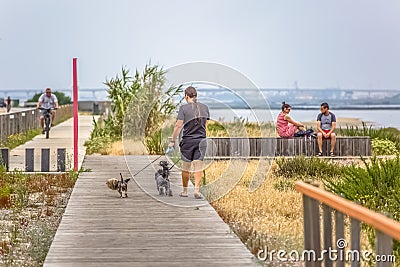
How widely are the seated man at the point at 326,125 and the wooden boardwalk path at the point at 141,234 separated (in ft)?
25.6

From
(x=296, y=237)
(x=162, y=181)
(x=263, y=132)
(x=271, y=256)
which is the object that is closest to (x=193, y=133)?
(x=162, y=181)

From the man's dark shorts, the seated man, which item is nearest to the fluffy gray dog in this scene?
the man's dark shorts

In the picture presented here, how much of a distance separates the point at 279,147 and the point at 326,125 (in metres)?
1.24

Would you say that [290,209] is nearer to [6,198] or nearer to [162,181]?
[162,181]

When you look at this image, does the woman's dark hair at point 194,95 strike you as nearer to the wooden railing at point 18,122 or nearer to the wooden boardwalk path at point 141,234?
the wooden boardwalk path at point 141,234

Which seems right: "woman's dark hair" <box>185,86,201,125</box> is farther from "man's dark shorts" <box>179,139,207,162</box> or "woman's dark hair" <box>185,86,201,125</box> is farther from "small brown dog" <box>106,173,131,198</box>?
"small brown dog" <box>106,173,131,198</box>

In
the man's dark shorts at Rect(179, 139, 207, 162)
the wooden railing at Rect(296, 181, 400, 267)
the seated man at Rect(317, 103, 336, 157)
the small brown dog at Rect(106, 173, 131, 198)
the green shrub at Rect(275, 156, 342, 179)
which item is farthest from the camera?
the seated man at Rect(317, 103, 336, 157)

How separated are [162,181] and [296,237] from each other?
366cm

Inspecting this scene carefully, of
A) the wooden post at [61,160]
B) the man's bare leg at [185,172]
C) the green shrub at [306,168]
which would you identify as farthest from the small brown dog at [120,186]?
the green shrub at [306,168]

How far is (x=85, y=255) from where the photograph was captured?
827cm

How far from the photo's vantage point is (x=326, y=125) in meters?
20.9

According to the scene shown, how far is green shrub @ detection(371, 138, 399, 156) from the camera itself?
22.6 meters

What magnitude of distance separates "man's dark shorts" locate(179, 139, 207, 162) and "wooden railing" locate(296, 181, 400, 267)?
5605 millimetres

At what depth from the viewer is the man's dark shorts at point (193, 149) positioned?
12312mm
